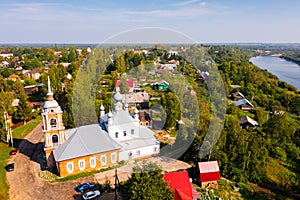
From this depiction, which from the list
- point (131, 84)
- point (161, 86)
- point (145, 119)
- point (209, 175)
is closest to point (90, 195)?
point (209, 175)

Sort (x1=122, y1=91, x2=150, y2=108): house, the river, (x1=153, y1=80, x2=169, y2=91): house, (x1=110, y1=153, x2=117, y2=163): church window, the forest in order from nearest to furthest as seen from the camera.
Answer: (x1=110, y1=153, x2=117, y2=163): church window
the forest
(x1=122, y1=91, x2=150, y2=108): house
(x1=153, y1=80, x2=169, y2=91): house
the river

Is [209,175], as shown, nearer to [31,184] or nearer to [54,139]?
[54,139]

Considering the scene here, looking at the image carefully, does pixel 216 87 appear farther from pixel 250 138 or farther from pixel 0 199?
pixel 0 199

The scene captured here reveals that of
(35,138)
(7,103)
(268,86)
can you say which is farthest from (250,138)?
(268,86)

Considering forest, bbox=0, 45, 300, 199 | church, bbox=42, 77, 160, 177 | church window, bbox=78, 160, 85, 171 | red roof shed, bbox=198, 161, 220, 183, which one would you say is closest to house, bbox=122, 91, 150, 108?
forest, bbox=0, 45, 300, 199

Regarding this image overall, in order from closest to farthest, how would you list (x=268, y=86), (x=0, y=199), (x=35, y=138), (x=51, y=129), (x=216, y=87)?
(x=0, y=199)
(x=51, y=129)
(x=35, y=138)
(x=216, y=87)
(x=268, y=86)

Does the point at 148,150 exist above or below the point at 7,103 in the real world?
below

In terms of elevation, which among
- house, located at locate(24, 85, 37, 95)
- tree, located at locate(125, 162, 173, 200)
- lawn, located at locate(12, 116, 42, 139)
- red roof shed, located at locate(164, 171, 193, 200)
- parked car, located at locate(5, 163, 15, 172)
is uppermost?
house, located at locate(24, 85, 37, 95)

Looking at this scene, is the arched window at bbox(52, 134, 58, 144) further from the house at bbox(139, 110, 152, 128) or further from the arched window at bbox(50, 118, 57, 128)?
the house at bbox(139, 110, 152, 128)
